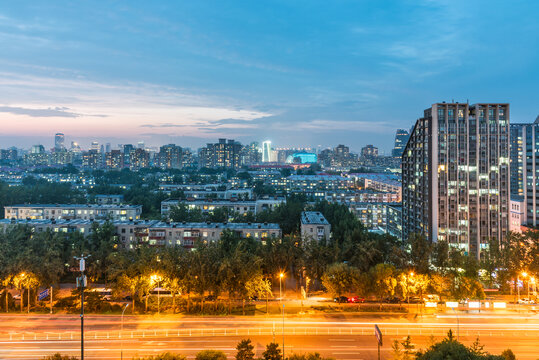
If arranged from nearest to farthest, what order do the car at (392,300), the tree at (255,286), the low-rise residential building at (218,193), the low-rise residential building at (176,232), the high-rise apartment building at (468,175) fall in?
the tree at (255,286), the car at (392,300), the high-rise apartment building at (468,175), the low-rise residential building at (176,232), the low-rise residential building at (218,193)

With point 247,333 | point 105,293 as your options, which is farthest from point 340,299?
point 105,293

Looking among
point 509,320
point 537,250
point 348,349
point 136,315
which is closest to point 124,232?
point 136,315

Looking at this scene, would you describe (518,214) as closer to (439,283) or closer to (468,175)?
(468,175)

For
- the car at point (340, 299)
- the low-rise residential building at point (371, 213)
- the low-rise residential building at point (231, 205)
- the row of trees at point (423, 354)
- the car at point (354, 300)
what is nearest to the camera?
the row of trees at point (423, 354)

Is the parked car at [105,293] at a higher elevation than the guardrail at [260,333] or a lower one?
higher

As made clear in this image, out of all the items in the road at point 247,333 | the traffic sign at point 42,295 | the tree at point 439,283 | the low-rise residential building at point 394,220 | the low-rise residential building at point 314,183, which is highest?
the low-rise residential building at point 314,183

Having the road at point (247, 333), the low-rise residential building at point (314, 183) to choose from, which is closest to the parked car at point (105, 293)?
the road at point (247, 333)

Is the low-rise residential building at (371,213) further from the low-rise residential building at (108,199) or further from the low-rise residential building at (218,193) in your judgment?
the low-rise residential building at (108,199)
